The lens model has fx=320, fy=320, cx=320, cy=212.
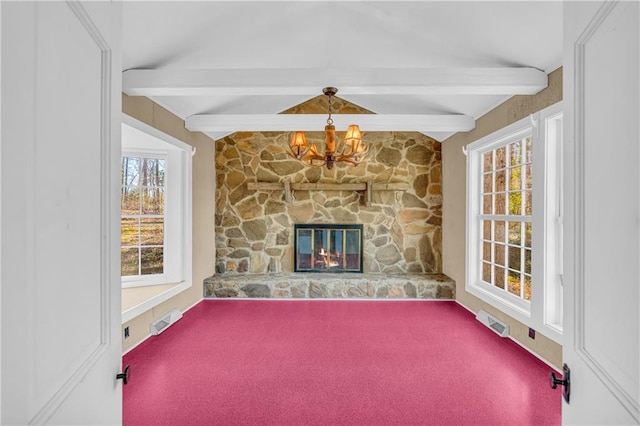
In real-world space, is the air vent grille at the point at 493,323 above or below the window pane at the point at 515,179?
below

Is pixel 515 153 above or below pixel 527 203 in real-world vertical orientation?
above

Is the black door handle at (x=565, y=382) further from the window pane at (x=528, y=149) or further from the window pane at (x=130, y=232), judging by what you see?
the window pane at (x=130, y=232)

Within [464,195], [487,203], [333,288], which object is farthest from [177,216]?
[487,203]

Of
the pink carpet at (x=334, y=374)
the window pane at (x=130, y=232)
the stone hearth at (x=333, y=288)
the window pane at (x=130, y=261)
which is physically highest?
the window pane at (x=130, y=232)

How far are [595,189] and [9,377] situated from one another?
1240 millimetres

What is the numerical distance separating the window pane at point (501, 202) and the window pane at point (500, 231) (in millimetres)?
124

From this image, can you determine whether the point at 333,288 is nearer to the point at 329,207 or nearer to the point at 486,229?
the point at 329,207

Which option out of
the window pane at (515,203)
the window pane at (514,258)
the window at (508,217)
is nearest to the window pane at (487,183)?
the window at (508,217)

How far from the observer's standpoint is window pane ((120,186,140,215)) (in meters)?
3.65

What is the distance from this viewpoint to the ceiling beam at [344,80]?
262 centimetres

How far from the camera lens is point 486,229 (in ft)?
12.5

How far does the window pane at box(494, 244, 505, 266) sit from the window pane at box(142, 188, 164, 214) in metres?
3.94

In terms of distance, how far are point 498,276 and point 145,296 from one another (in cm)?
381

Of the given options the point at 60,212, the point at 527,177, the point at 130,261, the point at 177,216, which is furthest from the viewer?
the point at 177,216
